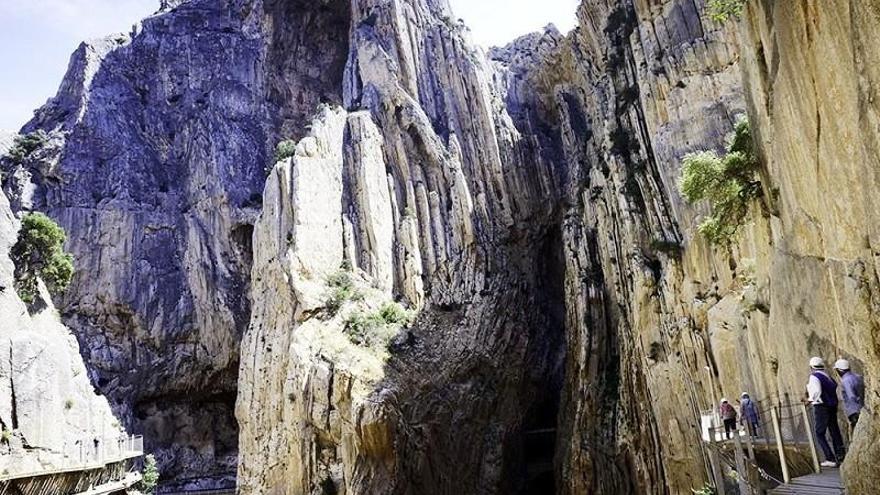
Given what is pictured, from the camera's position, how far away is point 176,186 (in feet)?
171

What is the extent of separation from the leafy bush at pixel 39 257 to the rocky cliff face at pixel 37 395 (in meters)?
1.85

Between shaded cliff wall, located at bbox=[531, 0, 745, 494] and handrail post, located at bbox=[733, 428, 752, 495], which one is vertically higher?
shaded cliff wall, located at bbox=[531, 0, 745, 494]

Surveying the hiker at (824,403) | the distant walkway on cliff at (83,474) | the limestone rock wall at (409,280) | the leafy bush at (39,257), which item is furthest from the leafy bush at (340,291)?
the hiker at (824,403)

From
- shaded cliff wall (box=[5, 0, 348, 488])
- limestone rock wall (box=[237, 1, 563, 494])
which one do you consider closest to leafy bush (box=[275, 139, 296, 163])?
limestone rock wall (box=[237, 1, 563, 494])

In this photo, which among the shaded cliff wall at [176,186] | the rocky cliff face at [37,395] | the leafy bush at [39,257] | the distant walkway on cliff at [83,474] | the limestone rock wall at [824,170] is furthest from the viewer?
the shaded cliff wall at [176,186]

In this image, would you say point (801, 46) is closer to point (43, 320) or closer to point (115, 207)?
point (43, 320)

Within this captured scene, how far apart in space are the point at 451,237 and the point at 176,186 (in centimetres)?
2251

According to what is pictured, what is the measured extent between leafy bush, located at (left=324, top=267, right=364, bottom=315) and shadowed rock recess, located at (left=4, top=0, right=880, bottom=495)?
0.51ft

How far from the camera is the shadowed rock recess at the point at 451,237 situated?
12.9 metres

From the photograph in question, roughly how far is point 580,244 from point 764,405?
2018cm

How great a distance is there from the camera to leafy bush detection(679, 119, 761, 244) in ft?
55.9

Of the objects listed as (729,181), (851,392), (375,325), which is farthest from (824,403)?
(375,325)

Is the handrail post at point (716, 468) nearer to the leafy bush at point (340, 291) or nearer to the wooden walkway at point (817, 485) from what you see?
the wooden walkway at point (817, 485)

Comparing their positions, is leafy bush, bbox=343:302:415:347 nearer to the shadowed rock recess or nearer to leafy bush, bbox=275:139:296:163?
the shadowed rock recess
